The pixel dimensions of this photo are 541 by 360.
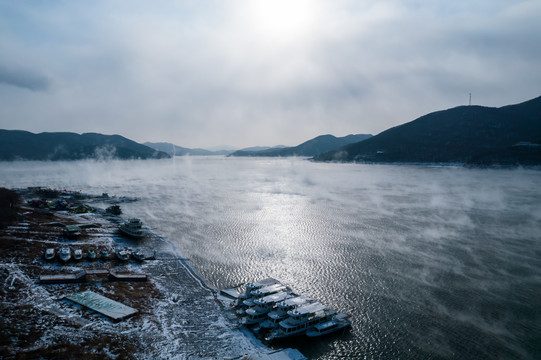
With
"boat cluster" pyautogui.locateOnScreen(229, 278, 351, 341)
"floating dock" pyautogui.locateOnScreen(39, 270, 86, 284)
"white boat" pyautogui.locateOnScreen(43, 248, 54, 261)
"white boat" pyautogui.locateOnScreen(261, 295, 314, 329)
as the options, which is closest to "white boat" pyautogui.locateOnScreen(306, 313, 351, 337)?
"boat cluster" pyautogui.locateOnScreen(229, 278, 351, 341)

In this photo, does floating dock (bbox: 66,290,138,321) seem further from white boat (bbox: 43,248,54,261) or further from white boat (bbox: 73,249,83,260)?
white boat (bbox: 43,248,54,261)

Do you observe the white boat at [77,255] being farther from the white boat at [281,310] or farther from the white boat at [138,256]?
the white boat at [281,310]

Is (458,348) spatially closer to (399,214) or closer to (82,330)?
(82,330)

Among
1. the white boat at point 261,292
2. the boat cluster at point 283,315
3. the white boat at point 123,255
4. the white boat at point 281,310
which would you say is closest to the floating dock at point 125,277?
the white boat at point 123,255

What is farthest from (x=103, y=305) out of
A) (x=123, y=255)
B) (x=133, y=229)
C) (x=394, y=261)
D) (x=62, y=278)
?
(x=394, y=261)

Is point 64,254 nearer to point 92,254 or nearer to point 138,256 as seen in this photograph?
point 92,254
